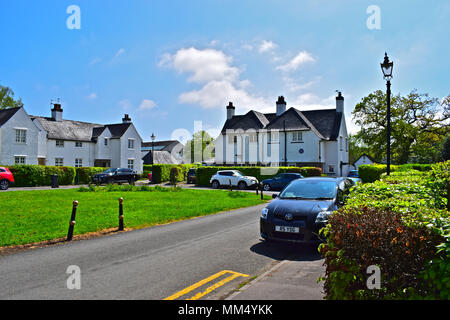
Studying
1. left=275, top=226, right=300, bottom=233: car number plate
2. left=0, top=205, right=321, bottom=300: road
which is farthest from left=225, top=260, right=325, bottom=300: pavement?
left=275, top=226, right=300, bottom=233: car number plate

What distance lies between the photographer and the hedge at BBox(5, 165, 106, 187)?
2687 cm

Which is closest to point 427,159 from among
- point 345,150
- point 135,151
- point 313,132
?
point 345,150

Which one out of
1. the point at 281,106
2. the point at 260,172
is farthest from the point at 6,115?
the point at 281,106

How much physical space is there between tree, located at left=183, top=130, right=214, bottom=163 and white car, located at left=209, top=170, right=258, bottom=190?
203 ft

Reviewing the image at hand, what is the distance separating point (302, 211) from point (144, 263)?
3.68 m

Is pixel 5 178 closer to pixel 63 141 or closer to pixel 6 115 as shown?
pixel 6 115

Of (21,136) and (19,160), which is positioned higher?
(21,136)

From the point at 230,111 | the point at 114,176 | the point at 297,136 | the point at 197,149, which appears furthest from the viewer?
the point at 197,149

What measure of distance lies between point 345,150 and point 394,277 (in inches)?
1784

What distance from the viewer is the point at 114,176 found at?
31.3 meters

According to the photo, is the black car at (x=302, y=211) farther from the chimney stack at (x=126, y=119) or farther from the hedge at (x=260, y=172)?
the chimney stack at (x=126, y=119)

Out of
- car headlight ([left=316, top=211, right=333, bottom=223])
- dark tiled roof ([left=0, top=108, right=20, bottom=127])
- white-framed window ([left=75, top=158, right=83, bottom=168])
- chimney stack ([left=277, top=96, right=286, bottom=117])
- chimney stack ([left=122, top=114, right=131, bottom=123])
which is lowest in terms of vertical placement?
car headlight ([left=316, top=211, right=333, bottom=223])

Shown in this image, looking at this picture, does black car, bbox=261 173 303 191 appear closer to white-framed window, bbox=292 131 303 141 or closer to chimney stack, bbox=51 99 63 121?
white-framed window, bbox=292 131 303 141
